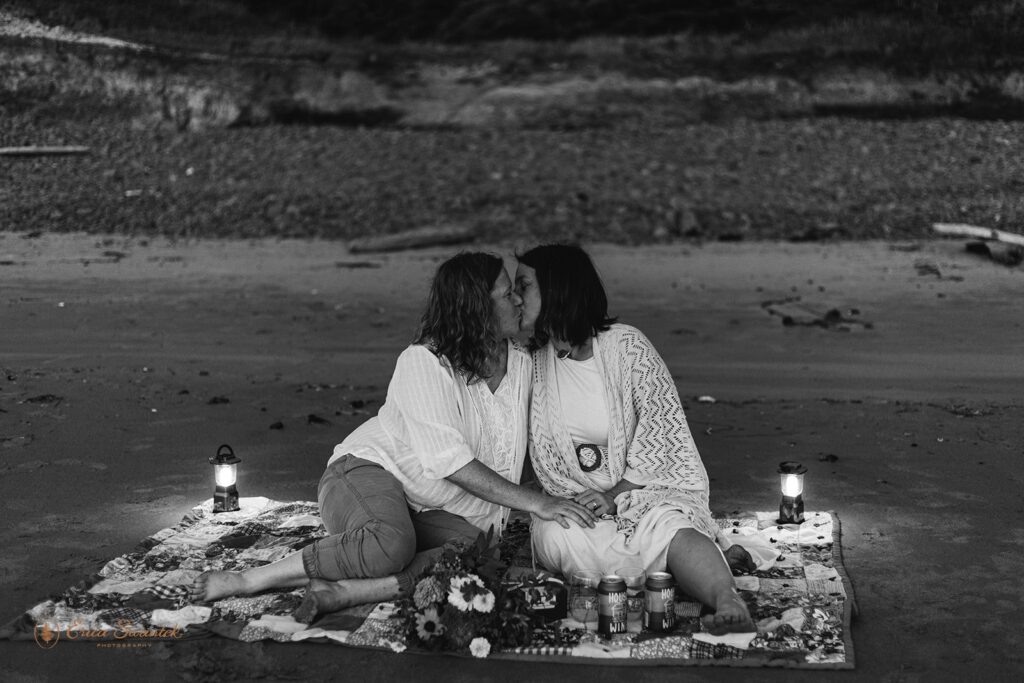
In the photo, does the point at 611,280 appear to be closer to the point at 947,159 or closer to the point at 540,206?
the point at 540,206

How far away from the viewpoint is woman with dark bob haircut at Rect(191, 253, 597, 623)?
3709 mm

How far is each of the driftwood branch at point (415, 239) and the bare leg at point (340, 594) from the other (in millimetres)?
8969

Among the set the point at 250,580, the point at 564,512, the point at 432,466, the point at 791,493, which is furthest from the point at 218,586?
the point at 791,493

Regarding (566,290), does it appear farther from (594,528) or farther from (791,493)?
(791,493)

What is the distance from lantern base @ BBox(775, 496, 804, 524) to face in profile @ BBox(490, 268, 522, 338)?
1331mm

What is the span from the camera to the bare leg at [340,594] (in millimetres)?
3555

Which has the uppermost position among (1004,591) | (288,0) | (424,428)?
(288,0)

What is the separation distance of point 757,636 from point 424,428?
3.72 feet

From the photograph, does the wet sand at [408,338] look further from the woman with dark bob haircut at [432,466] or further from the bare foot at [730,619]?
the woman with dark bob haircut at [432,466]

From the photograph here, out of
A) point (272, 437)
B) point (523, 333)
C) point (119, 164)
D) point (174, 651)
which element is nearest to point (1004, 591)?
point (523, 333)

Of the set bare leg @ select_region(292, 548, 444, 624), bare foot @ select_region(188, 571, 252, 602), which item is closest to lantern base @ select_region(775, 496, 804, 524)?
bare leg @ select_region(292, 548, 444, 624)

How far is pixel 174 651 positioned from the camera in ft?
11.3
